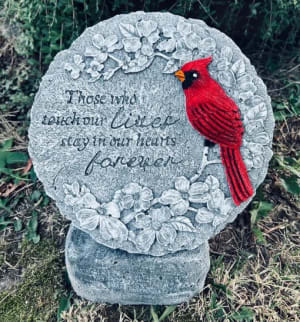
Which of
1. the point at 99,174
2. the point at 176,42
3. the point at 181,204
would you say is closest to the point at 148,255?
the point at 181,204

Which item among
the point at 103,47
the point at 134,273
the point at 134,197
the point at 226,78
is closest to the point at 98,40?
the point at 103,47

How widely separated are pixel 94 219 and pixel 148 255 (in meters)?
0.32

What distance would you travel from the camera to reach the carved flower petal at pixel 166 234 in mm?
1839

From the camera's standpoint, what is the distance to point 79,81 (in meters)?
1.94

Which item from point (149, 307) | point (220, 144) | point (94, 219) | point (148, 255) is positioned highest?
point (220, 144)

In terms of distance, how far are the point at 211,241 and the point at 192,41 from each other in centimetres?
113

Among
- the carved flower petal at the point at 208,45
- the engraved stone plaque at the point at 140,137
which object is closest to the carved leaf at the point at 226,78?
the engraved stone plaque at the point at 140,137

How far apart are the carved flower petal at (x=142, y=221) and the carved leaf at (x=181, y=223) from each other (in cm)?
11

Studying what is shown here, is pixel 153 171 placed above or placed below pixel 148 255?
above

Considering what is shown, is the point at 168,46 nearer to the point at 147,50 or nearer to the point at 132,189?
the point at 147,50

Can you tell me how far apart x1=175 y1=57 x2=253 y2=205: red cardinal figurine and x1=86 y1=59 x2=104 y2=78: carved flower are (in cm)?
41

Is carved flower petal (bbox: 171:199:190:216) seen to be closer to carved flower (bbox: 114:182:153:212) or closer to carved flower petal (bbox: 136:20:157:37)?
carved flower (bbox: 114:182:153:212)

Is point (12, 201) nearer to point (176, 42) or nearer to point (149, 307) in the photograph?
point (149, 307)

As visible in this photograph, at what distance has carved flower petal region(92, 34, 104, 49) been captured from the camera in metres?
1.94
